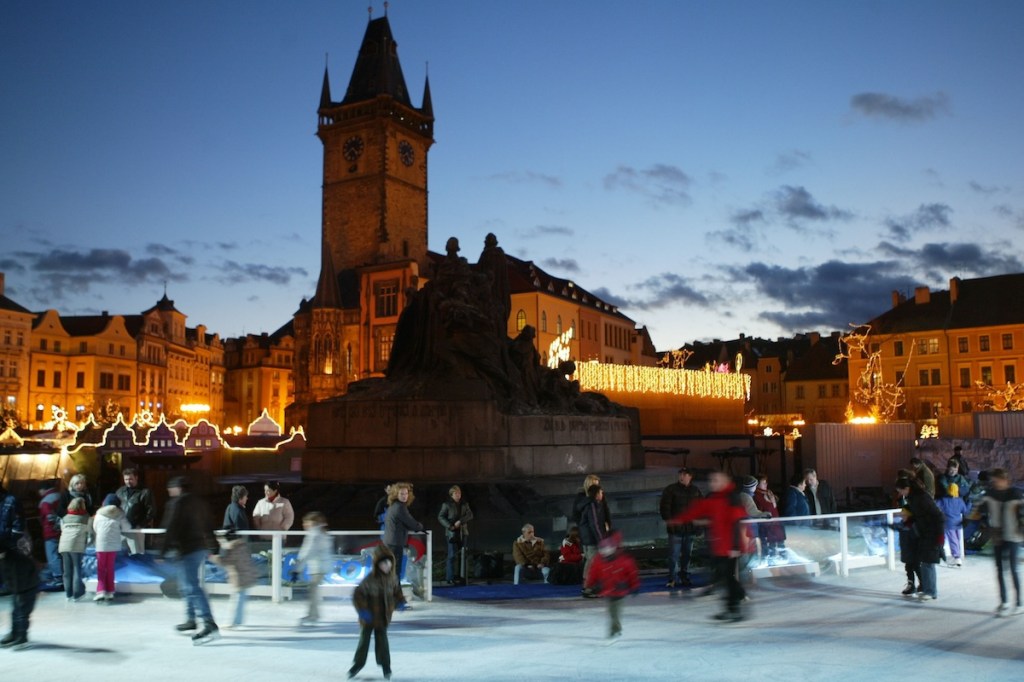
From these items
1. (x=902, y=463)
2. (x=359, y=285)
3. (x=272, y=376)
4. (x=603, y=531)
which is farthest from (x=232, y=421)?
(x=603, y=531)

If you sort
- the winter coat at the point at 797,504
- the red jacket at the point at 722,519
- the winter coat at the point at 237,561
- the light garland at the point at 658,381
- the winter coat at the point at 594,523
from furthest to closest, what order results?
the light garland at the point at 658,381
the winter coat at the point at 797,504
the winter coat at the point at 594,523
the winter coat at the point at 237,561
the red jacket at the point at 722,519

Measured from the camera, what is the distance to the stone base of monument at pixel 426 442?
59.2 ft

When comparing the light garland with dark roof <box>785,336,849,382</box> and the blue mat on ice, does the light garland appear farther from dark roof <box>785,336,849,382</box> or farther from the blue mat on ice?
the blue mat on ice

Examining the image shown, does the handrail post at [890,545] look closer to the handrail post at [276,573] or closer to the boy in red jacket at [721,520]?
the boy in red jacket at [721,520]

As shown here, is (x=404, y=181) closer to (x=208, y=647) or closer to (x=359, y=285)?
(x=359, y=285)

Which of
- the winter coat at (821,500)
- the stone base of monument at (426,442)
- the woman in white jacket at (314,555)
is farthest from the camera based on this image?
the stone base of monument at (426,442)

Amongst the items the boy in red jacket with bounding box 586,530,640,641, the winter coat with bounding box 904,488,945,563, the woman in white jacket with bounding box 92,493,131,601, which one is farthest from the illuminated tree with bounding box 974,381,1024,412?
the woman in white jacket with bounding box 92,493,131,601

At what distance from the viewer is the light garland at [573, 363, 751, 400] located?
49.7m

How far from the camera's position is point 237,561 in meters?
9.45

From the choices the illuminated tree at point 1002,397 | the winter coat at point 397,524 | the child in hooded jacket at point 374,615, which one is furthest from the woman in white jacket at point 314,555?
the illuminated tree at point 1002,397

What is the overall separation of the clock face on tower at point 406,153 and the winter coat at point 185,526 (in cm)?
7936

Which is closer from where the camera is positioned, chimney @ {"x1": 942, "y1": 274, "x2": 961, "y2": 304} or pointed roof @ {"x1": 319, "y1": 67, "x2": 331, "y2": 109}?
chimney @ {"x1": 942, "y1": 274, "x2": 961, "y2": 304}

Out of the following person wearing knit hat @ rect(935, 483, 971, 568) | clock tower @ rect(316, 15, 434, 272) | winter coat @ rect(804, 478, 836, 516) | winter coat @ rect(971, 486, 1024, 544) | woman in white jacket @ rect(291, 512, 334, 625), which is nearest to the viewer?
woman in white jacket @ rect(291, 512, 334, 625)

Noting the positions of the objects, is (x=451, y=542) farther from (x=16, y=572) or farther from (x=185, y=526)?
(x=16, y=572)
